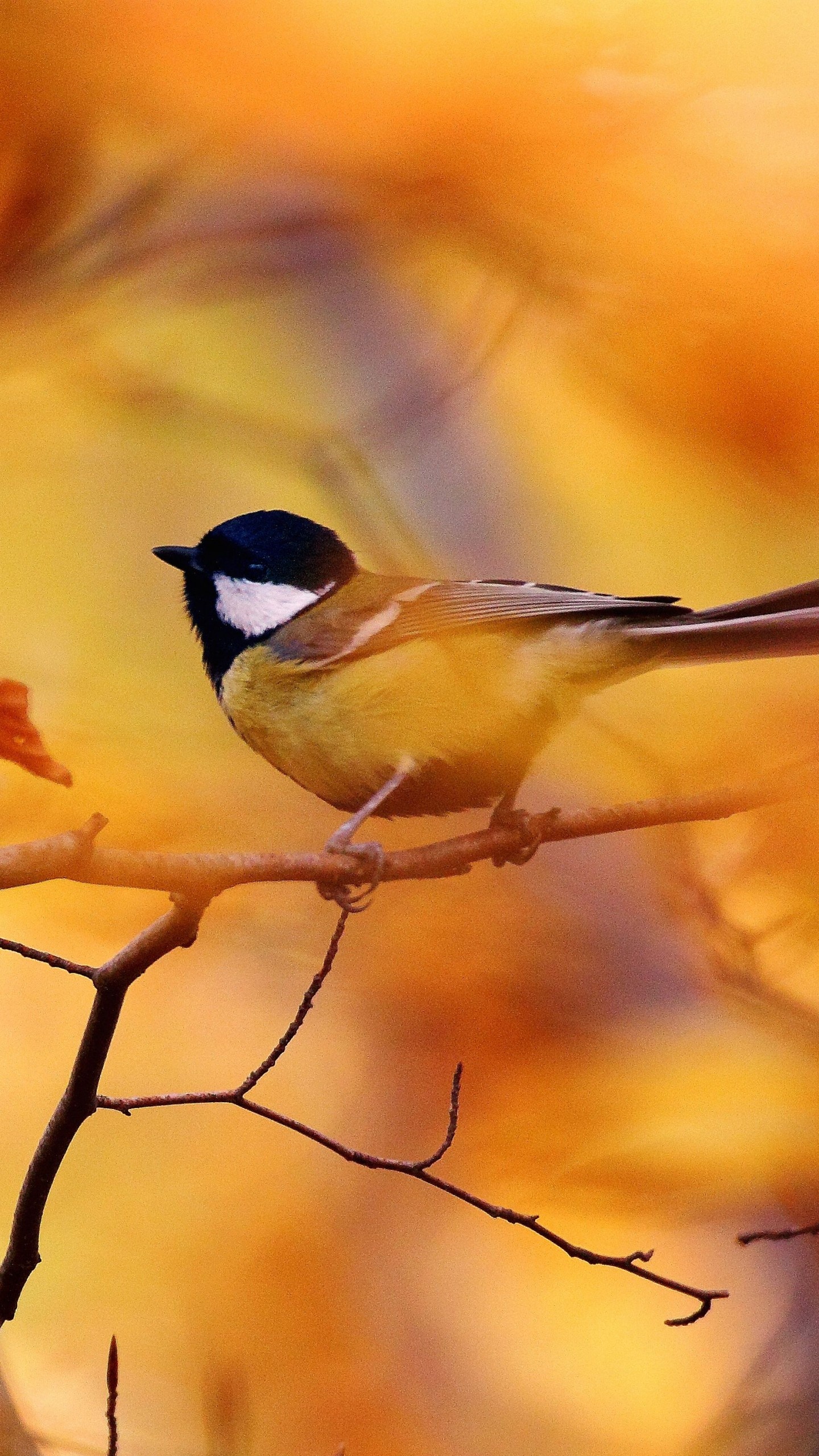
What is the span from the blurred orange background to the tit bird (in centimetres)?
3

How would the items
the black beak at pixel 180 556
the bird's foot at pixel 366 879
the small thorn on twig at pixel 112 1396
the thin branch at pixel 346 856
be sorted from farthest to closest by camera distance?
the black beak at pixel 180 556
the bird's foot at pixel 366 879
the small thorn on twig at pixel 112 1396
the thin branch at pixel 346 856

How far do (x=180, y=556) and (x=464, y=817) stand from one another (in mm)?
280

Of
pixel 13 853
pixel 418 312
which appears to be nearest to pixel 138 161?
pixel 418 312

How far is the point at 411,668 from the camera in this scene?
2.75 ft

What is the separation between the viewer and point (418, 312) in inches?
36.4

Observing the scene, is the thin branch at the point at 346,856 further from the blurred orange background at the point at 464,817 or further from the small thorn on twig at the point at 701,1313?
the small thorn on twig at the point at 701,1313

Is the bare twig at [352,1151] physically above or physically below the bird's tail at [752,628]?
below

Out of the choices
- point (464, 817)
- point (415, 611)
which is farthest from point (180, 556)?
point (464, 817)

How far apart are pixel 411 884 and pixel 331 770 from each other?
11cm

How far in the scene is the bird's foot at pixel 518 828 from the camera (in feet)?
2.58

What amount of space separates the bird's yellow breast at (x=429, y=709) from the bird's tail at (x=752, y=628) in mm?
59

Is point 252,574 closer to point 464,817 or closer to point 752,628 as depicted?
point 464,817

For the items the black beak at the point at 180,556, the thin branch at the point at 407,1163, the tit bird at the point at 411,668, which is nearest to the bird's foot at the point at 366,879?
the tit bird at the point at 411,668

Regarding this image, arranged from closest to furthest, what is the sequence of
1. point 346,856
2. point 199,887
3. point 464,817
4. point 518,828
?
point 199,887 → point 346,856 → point 518,828 → point 464,817
